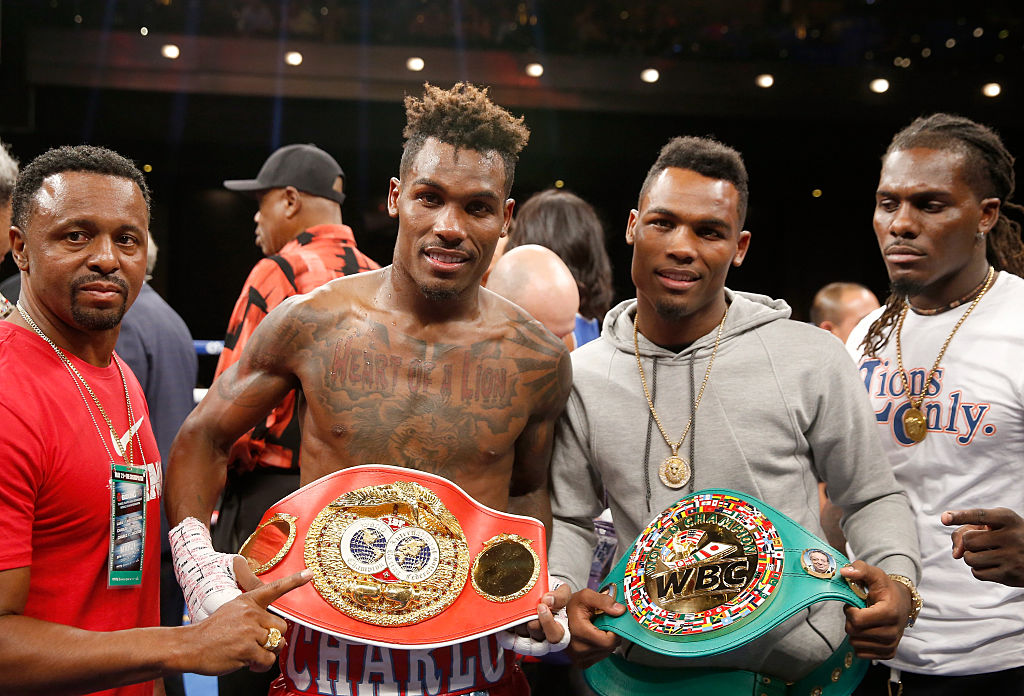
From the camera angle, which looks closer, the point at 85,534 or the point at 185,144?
the point at 85,534

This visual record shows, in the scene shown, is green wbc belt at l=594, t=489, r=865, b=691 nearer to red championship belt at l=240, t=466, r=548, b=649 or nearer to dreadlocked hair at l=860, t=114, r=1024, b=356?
red championship belt at l=240, t=466, r=548, b=649

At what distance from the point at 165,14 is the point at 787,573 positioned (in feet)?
26.7

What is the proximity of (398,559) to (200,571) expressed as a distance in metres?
0.31

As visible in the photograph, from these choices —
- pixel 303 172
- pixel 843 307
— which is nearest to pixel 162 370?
pixel 303 172

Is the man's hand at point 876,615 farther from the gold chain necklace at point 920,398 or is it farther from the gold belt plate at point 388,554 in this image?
the gold belt plate at point 388,554

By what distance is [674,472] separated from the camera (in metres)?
1.65

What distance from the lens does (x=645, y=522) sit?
1.66 metres

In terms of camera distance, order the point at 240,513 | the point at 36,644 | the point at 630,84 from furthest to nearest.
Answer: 1. the point at 630,84
2. the point at 240,513
3. the point at 36,644

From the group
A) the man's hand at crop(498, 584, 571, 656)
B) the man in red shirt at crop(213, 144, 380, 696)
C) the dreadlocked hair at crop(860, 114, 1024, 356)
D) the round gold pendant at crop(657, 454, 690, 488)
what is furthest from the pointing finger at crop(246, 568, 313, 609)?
the dreadlocked hair at crop(860, 114, 1024, 356)

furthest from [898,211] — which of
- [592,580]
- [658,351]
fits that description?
[592,580]

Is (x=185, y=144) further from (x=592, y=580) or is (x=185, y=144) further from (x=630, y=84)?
(x=592, y=580)

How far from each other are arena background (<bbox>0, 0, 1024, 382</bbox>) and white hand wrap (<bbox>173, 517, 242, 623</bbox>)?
702cm

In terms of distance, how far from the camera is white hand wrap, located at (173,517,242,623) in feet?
4.30

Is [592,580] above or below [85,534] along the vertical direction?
below
